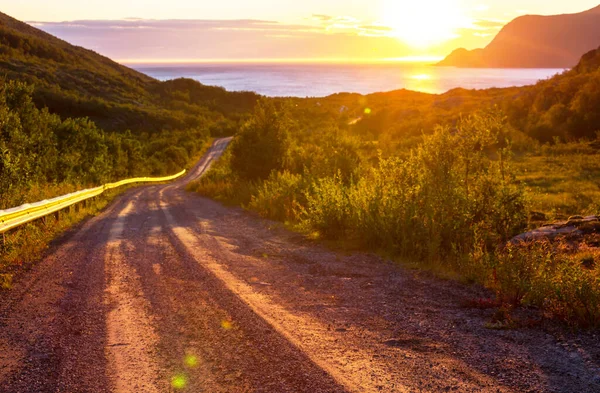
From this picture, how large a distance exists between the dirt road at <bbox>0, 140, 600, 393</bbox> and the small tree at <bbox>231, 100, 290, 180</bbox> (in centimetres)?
1604

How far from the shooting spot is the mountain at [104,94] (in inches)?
3004

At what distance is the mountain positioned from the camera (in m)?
76.3

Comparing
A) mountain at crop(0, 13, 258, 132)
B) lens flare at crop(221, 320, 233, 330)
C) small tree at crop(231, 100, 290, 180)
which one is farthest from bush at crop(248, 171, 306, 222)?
mountain at crop(0, 13, 258, 132)

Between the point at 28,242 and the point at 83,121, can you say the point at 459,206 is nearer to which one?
the point at 28,242

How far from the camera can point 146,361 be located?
4742 mm

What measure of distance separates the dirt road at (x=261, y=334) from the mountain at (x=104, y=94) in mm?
59774

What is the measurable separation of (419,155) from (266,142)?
15.0 m

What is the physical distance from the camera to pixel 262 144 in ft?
82.3

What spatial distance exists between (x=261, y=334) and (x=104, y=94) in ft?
320

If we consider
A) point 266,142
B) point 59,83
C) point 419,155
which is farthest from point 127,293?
point 59,83

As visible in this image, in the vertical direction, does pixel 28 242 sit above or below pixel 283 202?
above

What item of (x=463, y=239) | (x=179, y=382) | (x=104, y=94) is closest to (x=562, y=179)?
(x=463, y=239)

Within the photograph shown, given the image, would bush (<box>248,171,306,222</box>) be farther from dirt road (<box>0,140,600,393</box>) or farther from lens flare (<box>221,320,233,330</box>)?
lens flare (<box>221,320,233,330</box>)

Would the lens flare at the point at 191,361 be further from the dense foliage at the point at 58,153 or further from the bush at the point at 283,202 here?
the bush at the point at 283,202
